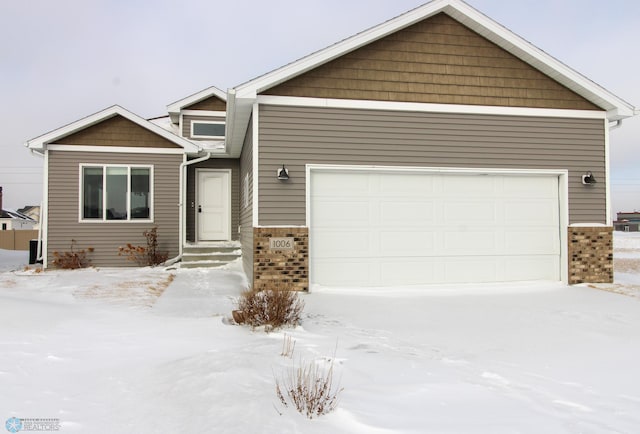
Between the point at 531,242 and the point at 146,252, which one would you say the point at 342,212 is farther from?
the point at 146,252

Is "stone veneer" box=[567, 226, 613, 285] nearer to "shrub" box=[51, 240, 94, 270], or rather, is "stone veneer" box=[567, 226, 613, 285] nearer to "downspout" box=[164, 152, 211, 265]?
"downspout" box=[164, 152, 211, 265]

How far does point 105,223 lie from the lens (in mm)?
11422

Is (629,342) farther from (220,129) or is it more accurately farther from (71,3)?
(71,3)

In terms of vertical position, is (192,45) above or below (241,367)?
above

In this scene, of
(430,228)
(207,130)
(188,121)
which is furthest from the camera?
(207,130)

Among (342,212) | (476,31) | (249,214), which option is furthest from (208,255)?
(476,31)

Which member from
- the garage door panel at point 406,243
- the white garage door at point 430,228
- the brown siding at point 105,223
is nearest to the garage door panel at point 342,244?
the white garage door at point 430,228

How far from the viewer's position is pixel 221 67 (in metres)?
26.2

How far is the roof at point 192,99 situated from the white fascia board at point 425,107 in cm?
709

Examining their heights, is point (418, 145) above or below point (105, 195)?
above

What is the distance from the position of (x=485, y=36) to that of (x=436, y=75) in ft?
4.50

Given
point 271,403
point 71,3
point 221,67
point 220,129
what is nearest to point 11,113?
point 221,67

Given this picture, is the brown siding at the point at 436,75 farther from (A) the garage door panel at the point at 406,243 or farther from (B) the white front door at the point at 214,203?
(B) the white front door at the point at 214,203

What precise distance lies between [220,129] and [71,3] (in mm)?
6468
